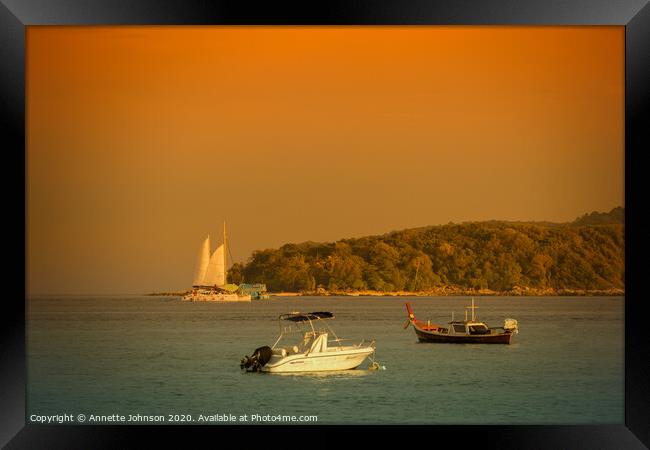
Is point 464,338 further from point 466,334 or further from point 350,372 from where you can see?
point 350,372

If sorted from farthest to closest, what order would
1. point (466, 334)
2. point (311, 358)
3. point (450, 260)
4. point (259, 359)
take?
point (450, 260) < point (466, 334) < point (259, 359) < point (311, 358)

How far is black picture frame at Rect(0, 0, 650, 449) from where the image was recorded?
6.91 m

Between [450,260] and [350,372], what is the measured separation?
1072 cm

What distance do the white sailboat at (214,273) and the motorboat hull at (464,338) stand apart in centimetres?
399

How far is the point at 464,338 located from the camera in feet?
60.6

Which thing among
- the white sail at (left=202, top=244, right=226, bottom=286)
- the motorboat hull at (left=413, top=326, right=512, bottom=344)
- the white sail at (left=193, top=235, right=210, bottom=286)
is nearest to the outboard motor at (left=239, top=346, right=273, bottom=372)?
the white sail at (left=202, top=244, right=226, bottom=286)

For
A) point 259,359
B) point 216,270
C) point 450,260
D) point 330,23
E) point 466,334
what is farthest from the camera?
point 450,260

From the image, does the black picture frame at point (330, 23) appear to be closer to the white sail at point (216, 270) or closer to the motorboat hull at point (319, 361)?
the motorboat hull at point (319, 361)

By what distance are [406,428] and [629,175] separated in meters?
2.36

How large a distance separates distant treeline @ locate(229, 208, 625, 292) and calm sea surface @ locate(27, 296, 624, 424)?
0.62 metres

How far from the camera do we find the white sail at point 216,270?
19.3 meters

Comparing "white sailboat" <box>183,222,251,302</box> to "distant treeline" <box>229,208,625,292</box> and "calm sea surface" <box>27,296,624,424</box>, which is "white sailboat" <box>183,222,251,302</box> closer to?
"distant treeline" <box>229,208,625,292</box>

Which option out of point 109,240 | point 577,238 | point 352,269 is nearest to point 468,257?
point 352,269

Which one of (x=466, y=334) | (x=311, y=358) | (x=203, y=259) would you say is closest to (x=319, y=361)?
(x=311, y=358)
